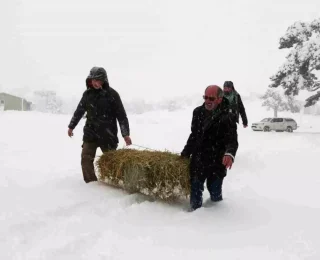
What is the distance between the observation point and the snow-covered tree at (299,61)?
2609 centimetres

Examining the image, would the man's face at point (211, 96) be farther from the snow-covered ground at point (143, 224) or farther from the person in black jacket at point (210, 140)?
the snow-covered ground at point (143, 224)

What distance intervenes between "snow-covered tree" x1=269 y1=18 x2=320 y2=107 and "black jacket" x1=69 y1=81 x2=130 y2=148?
23.8 meters

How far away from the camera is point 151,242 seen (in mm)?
3383

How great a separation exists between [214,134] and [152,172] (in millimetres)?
1007

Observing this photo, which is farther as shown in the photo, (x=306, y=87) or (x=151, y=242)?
(x=306, y=87)

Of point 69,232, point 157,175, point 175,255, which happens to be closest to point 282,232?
point 175,255

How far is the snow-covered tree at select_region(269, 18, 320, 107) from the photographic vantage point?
85.6 ft

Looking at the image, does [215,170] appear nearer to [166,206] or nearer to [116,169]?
[166,206]

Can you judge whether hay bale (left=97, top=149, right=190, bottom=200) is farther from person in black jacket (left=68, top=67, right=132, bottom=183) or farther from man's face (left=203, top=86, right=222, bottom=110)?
man's face (left=203, top=86, right=222, bottom=110)

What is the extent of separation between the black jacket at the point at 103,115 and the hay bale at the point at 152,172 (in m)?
0.50

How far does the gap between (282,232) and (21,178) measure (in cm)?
456

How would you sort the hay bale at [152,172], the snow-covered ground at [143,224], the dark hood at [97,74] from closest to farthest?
the snow-covered ground at [143,224] < the hay bale at [152,172] < the dark hood at [97,74]

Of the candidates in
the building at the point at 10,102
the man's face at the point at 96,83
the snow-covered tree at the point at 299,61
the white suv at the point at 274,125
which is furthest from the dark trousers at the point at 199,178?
Answer: the building at the point at 10,102

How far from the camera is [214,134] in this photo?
443 cm
